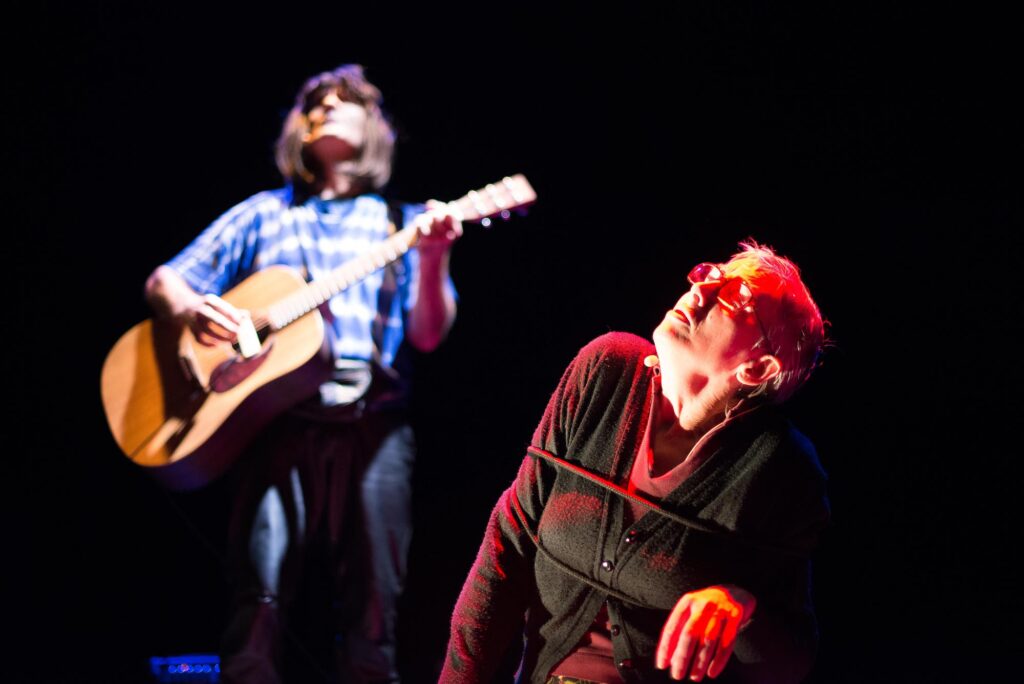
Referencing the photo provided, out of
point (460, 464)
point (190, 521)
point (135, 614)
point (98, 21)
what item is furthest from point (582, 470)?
point (98, 21)

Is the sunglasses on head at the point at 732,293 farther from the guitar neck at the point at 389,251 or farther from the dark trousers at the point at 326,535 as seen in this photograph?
the dark trousers at the point at 326,535

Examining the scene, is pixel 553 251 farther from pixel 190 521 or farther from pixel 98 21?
pixel 98 21

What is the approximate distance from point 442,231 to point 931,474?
2.04 m

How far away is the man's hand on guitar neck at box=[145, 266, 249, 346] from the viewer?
2.78 m

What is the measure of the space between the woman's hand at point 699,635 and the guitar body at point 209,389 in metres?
1.64

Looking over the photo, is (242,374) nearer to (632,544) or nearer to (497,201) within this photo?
(497,201)

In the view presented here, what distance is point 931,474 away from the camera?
323 cm

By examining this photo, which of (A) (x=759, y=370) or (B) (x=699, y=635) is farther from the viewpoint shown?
(A) (x=759, y=370)

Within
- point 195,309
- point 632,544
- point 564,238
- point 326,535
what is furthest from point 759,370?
point 564,238

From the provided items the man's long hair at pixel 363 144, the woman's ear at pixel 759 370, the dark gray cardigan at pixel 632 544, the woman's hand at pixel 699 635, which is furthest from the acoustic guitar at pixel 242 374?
the woman's hand at pixel 699 635

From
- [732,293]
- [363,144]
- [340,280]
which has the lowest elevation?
[732,293]

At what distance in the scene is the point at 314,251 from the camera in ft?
9.67

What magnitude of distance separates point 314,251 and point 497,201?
67 cm

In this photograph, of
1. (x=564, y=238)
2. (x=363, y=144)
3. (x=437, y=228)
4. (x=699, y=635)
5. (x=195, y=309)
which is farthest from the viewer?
(x=564, y=238)
